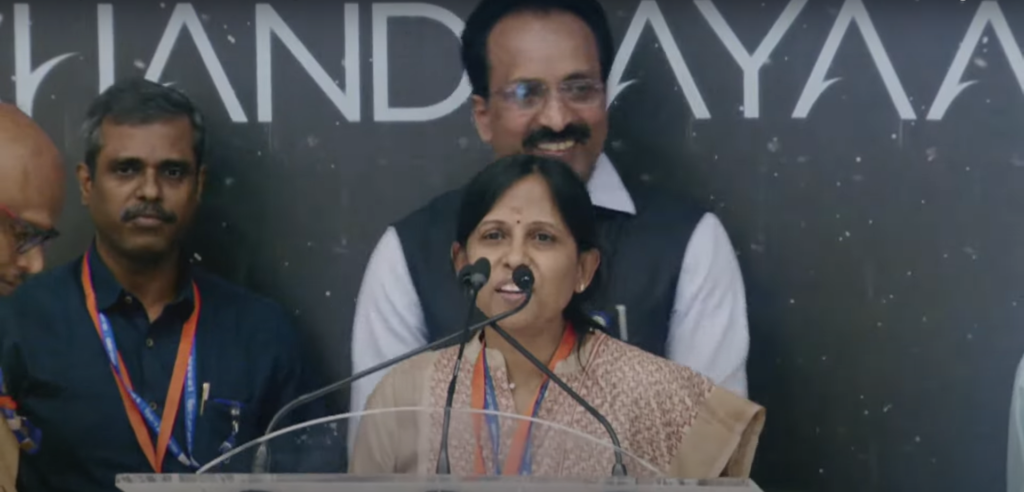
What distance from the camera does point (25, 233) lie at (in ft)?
10.3

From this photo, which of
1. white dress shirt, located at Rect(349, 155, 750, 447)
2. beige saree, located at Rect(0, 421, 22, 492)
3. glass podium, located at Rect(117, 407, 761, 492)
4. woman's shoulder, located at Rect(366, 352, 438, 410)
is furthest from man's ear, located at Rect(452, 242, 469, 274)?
beige saree, located at Rect(0, 421, 22, 492)

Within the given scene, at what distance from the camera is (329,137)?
3.14m

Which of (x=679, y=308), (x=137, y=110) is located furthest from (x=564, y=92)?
(x=137, y=110)

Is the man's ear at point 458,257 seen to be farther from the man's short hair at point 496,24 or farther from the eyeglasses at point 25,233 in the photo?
the eyeglasses at point 25,233

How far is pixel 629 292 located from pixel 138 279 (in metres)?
1.18

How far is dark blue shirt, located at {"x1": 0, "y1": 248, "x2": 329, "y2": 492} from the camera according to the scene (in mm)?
3008

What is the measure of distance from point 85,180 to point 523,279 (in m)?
1.11

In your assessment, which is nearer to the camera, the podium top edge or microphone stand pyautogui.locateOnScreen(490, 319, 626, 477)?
the podium top edge

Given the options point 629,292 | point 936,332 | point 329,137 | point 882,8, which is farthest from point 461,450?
point 882,8

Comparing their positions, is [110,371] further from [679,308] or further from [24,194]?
[679,308]

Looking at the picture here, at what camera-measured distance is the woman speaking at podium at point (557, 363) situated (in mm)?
2844

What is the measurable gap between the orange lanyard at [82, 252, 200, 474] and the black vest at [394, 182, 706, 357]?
A: 22.6 inches

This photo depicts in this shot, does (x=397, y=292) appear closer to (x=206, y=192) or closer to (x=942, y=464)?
(x=206, y=192)

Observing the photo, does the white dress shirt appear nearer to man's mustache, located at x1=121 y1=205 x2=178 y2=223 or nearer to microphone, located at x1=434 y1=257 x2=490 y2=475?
microphone, located at x1=434 y1=257 x2=490 y2=475
